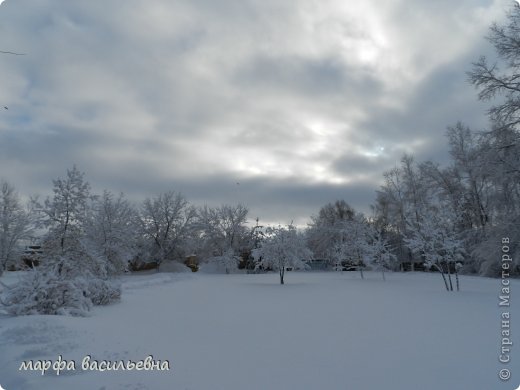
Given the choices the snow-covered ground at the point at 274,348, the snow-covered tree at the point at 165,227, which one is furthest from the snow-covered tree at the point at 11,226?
the snow-covered ground at the point at 274,348

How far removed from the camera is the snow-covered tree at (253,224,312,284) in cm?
2733

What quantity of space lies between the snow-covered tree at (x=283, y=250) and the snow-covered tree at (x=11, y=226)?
27.5 meters

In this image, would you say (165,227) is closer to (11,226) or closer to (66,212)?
(11,226)

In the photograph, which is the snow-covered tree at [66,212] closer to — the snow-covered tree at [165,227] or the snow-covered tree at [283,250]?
the snow-covered tree at [283,250]

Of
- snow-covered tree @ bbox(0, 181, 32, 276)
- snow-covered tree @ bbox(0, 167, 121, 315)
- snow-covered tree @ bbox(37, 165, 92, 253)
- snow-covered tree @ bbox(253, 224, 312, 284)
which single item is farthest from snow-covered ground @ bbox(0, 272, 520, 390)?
snow-covered tree @ bbox(0, 181, 32, 276)

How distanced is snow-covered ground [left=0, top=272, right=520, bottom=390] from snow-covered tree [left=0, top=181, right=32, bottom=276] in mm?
32350

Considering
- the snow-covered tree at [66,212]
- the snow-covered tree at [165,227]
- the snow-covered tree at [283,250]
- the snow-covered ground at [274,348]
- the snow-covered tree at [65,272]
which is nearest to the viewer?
the snow-covered ground at [274,348]

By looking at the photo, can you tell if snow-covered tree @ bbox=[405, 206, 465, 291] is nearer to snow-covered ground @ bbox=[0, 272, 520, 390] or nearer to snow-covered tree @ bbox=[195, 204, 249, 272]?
snow-covered ground @ bbox=[0, 272, 520, 390]

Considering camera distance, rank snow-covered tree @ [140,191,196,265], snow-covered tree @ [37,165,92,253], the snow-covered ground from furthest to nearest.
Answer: snow-covered tree @ [140,191,196,265] → snow-covered tree @ [37,165,92,253] → the snow-covered ground

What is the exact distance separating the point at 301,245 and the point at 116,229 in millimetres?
19327

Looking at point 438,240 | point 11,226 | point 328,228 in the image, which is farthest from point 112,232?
point 328,228

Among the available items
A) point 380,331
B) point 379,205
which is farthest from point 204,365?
point 379,205

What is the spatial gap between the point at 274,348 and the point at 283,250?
814 inches

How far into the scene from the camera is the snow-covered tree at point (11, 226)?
35.2 m
